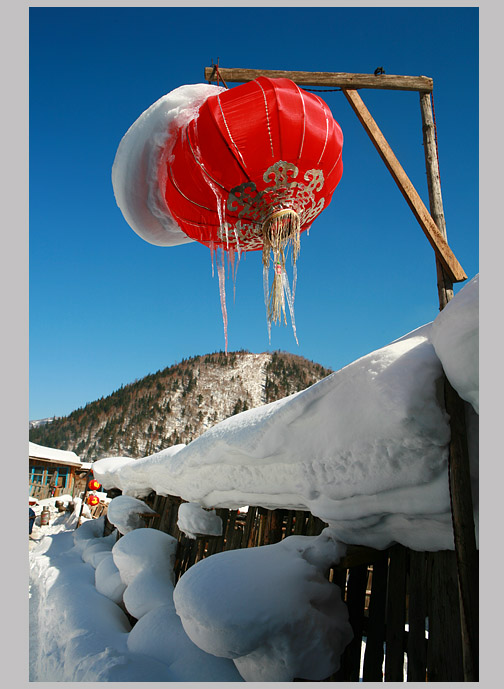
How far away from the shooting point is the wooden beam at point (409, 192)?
2217mm

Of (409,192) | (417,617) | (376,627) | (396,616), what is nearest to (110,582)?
(376,627)

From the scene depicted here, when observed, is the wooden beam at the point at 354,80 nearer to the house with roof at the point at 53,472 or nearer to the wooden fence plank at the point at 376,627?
the wooden fence plank at the point at 376,627

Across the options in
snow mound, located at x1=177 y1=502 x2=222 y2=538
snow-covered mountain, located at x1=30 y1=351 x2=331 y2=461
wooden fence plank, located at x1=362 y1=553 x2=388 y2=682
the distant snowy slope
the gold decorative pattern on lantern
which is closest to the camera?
the distant snowy slope

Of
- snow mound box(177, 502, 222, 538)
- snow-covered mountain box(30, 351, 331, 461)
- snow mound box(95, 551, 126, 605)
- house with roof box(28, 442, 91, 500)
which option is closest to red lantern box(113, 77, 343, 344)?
snow mound box(177, 502, 222, 538)

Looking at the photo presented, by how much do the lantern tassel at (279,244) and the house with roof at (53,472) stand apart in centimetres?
1965

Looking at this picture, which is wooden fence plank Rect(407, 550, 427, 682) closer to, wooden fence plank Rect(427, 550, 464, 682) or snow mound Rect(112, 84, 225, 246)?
wooden fence plank Rect(427, 550, 464, 682)

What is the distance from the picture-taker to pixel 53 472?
21.8 meters

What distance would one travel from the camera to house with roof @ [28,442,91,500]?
18.9 metres

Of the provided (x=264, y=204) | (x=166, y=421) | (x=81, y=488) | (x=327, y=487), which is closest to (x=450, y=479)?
(x=327, y=487)

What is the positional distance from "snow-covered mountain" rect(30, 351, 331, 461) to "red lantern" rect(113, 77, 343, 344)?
40123mm

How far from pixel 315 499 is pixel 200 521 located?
5.59ft

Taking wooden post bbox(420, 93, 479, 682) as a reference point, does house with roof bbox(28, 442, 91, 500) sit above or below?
below

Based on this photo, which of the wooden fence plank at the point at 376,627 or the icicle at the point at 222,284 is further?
the icicle at the point at 222,284

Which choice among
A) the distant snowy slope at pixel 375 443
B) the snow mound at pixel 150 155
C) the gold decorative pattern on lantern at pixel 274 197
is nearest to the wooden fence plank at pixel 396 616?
the distant snowy slope at pixel 375 443
